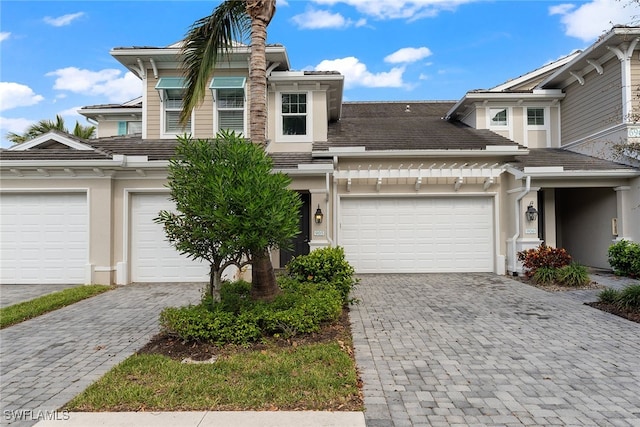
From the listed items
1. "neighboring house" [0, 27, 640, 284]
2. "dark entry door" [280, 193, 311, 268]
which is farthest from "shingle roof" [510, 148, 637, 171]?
"dark entry door" [280, 193, 311, 268]

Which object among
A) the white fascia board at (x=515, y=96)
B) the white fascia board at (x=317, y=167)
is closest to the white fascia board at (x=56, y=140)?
the white fascia board at (x=317, y=167)

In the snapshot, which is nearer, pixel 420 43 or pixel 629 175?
pixel 629 175

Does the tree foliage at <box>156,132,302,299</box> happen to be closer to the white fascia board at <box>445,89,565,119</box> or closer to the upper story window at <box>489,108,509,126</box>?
the white fascia board at <box>445,89,565,119</box>

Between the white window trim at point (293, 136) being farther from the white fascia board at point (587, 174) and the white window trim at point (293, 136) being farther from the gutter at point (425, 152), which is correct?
the white fascia board at point (587, 174)

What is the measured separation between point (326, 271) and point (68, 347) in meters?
4.11

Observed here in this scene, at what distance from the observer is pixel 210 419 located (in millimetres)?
3145

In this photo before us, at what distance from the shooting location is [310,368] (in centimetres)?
410

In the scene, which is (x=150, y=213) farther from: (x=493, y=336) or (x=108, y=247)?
(x=493, y=336)

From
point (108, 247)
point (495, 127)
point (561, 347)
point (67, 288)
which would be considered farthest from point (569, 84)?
point (67, 288)

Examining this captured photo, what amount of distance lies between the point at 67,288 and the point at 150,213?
2.58 metres

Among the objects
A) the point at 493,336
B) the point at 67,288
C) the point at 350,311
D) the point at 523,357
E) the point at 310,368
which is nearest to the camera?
the point at 310,368

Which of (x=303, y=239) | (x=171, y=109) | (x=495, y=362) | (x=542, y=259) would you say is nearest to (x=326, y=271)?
(x=495, y=362)

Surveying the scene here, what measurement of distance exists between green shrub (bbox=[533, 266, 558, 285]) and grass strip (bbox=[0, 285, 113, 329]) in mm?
10710

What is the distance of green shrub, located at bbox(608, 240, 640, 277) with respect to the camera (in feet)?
31.7
